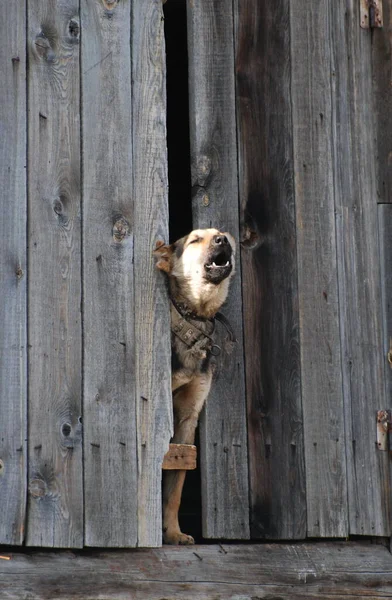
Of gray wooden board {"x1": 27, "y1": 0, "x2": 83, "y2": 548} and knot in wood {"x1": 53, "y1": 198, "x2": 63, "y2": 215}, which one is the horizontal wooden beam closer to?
gray wooden board {"x1": 27, "y1": 0, "x2": 83, "y2": 548}

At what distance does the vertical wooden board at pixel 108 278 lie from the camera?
568 centimetres

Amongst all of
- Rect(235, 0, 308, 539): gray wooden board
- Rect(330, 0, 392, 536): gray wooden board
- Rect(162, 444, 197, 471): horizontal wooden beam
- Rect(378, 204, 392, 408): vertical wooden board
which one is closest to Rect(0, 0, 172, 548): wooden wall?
Rect(162, 444, 197, 471): horizontal wooden beam

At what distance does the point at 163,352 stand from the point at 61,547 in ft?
3.42

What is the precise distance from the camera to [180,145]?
9.19m

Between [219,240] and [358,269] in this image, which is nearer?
[219,240]

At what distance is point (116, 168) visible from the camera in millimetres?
5953

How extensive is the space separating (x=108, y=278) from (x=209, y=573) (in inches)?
58.0

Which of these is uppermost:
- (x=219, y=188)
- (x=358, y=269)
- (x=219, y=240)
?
(x=219, y=188)

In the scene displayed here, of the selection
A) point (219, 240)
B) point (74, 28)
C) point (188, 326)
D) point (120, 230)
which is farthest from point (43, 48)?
point (188, 326)

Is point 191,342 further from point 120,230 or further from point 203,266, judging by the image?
point 120,230

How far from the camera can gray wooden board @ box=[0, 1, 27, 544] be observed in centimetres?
553

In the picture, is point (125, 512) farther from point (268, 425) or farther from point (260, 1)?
point (260, 1)

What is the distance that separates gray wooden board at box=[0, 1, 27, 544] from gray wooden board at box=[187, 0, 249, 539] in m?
0.95

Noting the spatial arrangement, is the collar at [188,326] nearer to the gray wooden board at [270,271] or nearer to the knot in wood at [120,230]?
the gray wooden board at [270,271]
